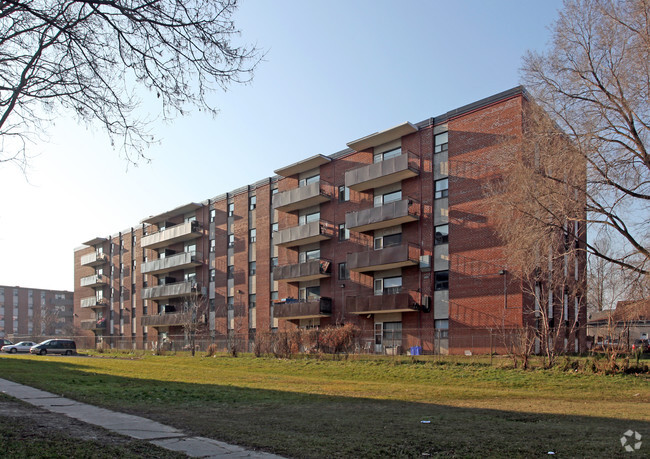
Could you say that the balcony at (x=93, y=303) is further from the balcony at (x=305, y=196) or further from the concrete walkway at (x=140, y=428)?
the concrete walkway at (x=140, y=428)

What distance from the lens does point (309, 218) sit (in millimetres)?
46750

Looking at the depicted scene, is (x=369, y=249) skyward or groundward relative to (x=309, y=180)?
groundward

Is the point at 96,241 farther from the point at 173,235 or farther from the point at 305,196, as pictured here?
the point at 305,196

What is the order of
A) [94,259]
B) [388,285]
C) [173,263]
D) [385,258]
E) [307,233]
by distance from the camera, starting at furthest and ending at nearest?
[94,259]
[173,263]
[307,233]
[388,285]
[385,258]

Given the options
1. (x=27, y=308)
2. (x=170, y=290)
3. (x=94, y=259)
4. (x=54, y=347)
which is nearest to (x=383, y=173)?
(x=170, y=290)

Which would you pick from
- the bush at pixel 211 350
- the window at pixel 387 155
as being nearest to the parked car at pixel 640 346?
the window at pixel 387 155

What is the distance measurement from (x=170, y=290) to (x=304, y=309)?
22.1 m

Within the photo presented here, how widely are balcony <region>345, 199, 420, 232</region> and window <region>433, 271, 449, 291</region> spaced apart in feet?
13.4

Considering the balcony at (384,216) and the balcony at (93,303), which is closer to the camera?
the balcony at (384,216)

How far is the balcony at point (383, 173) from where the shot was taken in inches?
1480

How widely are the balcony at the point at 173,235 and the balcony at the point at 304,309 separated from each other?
17.1 meters

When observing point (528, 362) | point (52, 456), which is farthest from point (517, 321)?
point (52, 456)

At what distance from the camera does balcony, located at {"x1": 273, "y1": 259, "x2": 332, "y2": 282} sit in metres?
43.5

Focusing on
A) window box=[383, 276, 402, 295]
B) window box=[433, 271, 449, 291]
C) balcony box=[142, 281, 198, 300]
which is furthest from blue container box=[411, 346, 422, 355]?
balcony box=[142, 281, 198, 300]
